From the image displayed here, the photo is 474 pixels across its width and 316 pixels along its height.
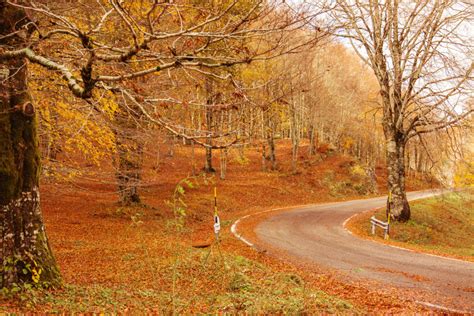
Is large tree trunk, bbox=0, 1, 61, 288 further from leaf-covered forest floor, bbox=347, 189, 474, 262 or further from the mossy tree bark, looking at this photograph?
the mossy tree bark

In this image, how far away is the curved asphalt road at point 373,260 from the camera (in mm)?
7672

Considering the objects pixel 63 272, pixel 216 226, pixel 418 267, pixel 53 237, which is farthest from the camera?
pixel 53 237

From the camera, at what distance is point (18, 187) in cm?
617

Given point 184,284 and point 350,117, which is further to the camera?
point 350,117

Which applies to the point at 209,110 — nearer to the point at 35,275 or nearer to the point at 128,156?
the point at 35,275

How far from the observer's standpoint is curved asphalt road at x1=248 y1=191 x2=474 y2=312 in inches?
302

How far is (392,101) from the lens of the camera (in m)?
17.0

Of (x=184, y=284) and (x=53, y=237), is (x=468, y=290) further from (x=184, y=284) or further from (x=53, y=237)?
(x=53, y=237)

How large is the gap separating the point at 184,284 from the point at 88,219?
988 cm

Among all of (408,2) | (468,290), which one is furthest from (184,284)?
(408,2)

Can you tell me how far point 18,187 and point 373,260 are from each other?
8.36m

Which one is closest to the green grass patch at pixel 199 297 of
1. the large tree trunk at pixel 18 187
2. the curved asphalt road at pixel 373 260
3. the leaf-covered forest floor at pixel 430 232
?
the large tree trunk at pixel 18 187

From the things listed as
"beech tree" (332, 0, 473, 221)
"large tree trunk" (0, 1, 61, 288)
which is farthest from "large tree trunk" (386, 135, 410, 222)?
"large tree trunk" (0, 1, 61, 288)

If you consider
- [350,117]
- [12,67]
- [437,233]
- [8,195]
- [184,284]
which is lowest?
[437,233]
